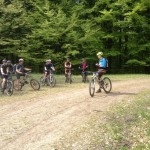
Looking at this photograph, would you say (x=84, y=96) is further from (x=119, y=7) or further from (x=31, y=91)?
(x=119, y=7)

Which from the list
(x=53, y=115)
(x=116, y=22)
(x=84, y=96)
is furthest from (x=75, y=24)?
(x=53, y=115)

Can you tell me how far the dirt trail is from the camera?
10852 millimetres

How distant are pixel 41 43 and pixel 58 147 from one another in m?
27.9

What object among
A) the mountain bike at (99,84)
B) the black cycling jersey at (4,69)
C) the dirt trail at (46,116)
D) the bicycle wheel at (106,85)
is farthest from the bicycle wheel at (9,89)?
the bicycle wheel at (106,85)

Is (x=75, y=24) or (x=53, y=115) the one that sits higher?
(x=75, y=24)

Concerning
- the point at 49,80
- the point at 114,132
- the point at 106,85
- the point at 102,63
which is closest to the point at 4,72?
the point at 49,80

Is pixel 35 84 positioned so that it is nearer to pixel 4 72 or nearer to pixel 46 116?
pixel 4 72

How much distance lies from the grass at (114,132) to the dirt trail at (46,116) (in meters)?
0.48

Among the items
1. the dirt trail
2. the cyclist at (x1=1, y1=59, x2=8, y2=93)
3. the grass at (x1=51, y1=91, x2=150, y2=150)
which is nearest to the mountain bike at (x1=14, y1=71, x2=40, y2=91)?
the cyclist at (x1=1, y1=59, x2=8, y2=93)

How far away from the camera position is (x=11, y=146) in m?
10.3

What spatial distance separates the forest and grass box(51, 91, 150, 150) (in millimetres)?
21574

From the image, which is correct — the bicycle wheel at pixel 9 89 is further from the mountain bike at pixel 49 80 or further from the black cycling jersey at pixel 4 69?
the mountain bike at pixel 49 80

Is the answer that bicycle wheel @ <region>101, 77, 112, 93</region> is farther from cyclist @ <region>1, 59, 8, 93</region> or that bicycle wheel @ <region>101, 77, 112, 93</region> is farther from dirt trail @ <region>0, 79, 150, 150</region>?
cyclist @ <region>1, 59, 8, 93</region>

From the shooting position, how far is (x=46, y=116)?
13992 millimetres
